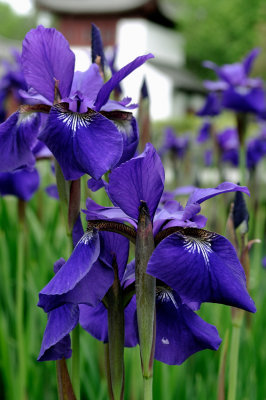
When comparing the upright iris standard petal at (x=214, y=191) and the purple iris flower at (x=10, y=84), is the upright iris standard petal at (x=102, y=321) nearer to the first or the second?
the upright iris standard petal at (x=214, y=191)

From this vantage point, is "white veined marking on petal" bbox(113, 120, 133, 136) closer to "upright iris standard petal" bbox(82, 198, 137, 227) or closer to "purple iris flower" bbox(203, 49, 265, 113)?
"upright iris standard petal" bbox(82, 198, 137, 227)

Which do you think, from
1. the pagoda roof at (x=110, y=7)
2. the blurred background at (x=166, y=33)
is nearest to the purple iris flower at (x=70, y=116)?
the blurred background at (x=166, y=33)

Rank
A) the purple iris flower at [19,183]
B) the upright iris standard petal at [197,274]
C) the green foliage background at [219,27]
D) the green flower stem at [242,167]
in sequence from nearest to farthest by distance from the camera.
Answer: the upright iris standard petal at [197,274] → the purple iris flower at [19,183] → the green flower stem at [242,167] → the green foliage background at [219,27]

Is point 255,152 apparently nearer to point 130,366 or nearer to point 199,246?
point 130,366

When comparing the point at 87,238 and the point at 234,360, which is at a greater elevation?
the point at 87,238

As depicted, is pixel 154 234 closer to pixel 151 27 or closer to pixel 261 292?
pixel 261 292

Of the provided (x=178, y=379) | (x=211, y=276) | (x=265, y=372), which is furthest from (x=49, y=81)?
(x=265, y=372)

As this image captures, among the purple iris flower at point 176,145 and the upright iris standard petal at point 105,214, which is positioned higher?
the purple iris flower at point 176,145

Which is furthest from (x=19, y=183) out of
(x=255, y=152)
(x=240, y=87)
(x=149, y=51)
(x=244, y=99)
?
(x=149, y=51)
